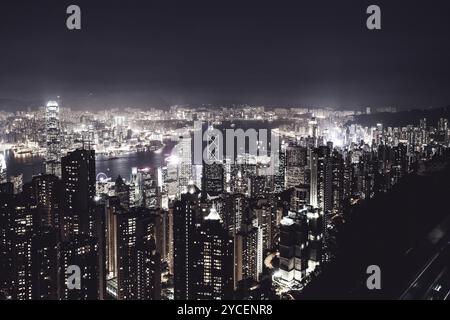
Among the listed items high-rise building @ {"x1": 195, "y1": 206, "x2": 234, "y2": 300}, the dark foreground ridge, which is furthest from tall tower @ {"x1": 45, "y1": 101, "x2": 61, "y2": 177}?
the dark foreground ridge

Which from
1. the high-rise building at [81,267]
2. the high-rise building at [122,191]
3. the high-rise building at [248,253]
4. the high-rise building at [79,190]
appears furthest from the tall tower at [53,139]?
the high-rise building at [248,253]

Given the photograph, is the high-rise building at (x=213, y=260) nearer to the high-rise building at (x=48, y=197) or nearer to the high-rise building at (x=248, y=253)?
the high-rise building at (x=248, y=253)

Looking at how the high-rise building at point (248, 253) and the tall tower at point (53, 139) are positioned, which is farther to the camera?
the tall tower at point (53, 139)

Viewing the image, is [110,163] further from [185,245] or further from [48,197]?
[185,245]

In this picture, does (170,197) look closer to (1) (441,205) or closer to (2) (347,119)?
(2) (347,119)

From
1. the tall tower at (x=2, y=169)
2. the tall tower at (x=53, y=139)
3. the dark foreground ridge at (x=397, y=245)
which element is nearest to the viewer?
the dark foreground ridge at (x=397, y=245)

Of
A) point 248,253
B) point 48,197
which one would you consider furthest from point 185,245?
point 48,197
